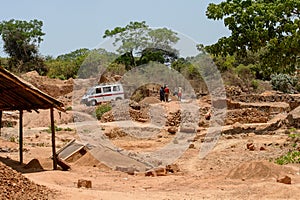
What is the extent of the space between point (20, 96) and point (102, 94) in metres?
21.6

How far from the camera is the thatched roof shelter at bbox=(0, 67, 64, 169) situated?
10.9m

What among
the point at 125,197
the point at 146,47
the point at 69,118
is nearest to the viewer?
the point at 125,197

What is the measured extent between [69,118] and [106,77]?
1391 cm

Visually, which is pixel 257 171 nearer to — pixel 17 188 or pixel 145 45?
pixel 17 188

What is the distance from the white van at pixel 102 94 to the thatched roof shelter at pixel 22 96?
20.1 m

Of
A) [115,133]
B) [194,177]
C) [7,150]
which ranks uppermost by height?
[115,133]

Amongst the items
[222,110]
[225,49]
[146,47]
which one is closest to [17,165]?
[225,49]

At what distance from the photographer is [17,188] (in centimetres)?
702

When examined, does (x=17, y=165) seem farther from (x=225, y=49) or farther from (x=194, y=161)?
(x=225, y=49)

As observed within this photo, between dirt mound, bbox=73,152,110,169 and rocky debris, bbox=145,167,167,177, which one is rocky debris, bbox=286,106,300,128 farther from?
rocky debris, bbox=145,167,167,177

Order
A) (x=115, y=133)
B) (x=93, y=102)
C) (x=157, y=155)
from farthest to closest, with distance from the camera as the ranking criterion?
(x=93, y=102), (x=115, y=133), (x=157, y=155)

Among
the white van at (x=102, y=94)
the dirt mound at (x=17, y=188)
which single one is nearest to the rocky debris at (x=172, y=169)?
the dirt mound at (x=17, y=188)

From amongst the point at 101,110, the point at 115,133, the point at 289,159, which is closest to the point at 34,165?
the point at 289,159

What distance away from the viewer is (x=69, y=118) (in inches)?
1096
